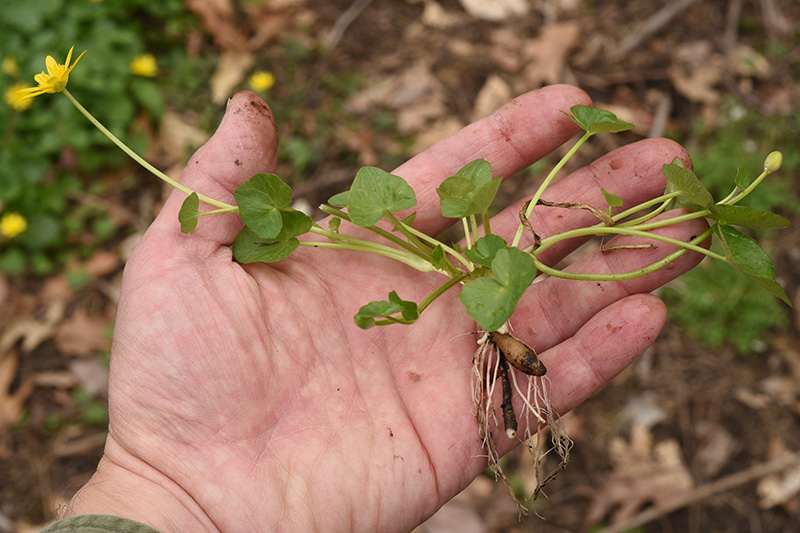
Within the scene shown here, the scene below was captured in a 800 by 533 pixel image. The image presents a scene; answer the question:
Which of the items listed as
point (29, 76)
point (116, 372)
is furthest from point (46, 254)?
point (116, 372)

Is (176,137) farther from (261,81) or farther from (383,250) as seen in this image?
(383,250)

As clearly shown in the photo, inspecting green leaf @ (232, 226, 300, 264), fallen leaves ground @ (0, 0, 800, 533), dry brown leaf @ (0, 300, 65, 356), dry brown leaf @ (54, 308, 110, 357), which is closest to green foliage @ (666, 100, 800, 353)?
fallen leaves ground @ (0, 0, 800, 533)

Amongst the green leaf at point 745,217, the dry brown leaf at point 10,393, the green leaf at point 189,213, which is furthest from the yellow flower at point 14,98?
the green leaf at point 745,217

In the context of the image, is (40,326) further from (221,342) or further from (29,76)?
(221,342)

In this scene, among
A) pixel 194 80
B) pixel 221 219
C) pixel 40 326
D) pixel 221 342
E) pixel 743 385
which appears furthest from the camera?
pixel 194 80

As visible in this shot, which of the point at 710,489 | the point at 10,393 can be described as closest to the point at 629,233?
the point at 710,489

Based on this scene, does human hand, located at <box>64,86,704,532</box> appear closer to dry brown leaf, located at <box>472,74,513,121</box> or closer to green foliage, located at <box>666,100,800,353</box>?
green foliage, located at <box>666,100,800,353</box>
